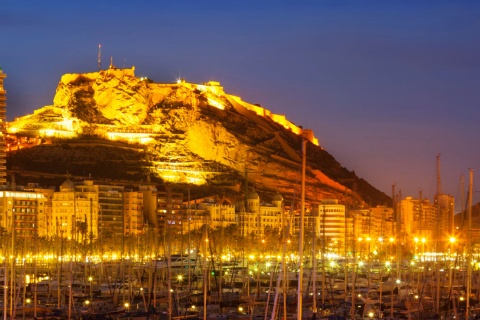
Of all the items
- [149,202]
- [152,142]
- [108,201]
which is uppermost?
[152,142]

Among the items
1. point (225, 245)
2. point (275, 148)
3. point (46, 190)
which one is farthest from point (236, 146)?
point (225, 245)

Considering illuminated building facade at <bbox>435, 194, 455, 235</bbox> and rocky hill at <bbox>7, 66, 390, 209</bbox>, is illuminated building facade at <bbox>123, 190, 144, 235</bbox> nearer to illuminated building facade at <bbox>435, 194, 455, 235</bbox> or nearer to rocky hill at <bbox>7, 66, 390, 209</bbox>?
rocky hill at <bbox>7, 66, 390, 209</bbox>

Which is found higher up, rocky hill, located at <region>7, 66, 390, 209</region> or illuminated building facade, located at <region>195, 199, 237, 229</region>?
rocky hill, located at <region>7, 66, 390, 209</region>

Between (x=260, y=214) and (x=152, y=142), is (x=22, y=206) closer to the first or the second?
(x=260, y=214)

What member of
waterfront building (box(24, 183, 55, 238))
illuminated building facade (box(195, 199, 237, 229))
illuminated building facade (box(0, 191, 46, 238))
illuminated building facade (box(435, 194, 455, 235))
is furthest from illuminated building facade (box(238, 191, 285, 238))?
illuminated building facade (box(435, 194, 455, 235))

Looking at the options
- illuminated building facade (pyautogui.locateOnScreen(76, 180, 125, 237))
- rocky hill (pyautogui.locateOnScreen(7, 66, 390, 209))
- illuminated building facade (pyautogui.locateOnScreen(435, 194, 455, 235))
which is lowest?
illuminated building facade (pyautogui.locateOnScreen(435, 194, 455, 235))

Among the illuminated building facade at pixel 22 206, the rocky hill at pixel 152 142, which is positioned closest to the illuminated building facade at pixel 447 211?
the illuminated building facade at pixel 22 206

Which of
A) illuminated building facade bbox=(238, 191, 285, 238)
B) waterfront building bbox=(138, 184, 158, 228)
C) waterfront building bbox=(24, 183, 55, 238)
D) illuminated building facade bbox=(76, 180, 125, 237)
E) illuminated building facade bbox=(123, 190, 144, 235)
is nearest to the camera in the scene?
waterfront building bbox=(24, 183, 55, 238)

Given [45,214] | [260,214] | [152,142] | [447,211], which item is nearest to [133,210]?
[45,214]

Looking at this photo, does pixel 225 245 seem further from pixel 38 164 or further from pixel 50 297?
pixel 38 164

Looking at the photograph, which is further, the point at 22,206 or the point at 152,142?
the point at 152,142
